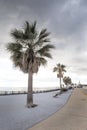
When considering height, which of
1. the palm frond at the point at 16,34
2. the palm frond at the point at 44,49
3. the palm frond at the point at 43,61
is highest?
the palm frond at the point at 16,34

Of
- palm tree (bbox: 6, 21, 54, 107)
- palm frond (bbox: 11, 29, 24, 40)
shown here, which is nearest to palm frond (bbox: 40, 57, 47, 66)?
palm tree (bbox: 6, 21, 54, 107)

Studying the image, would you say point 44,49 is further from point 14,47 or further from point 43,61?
point 14,47

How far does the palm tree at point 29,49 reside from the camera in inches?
746

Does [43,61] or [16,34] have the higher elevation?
[16,34]

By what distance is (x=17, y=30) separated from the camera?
19031mm

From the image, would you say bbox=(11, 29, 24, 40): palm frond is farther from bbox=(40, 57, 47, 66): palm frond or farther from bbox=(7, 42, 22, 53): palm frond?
bbox=(40, 57, 47, 66): palm frond

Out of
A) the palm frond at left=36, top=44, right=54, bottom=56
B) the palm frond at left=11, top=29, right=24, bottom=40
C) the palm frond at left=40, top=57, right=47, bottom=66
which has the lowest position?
the palm frond at left=40, top=57, right=47, bottom=66

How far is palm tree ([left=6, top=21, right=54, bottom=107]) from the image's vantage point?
62.2 feet

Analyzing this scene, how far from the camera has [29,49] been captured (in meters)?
19.1

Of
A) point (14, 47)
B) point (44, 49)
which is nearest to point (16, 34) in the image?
point (14, 47)

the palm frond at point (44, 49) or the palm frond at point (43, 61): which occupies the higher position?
the palm frond at point (44, 49)

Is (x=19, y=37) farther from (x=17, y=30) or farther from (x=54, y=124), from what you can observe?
(x=54, y=124)

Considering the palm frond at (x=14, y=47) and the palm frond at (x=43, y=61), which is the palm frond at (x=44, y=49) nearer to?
the palm frond at (x=43, y=61)

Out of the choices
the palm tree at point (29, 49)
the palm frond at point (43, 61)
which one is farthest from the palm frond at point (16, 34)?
the palm frond at point (43, 61)
